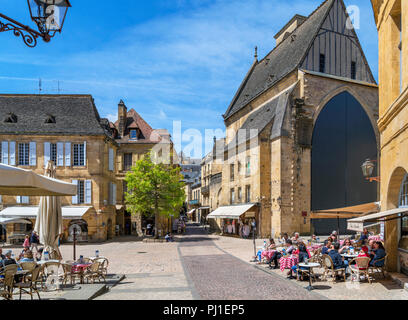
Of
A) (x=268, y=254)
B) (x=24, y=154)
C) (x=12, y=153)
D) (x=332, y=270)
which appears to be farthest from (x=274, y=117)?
(x=332, y=270)

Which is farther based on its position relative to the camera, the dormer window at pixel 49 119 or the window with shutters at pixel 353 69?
the window with shutters at pixel 353 69

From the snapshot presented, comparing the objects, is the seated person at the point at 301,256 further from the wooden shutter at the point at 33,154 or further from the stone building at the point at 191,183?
the stone building at the point at 191,183

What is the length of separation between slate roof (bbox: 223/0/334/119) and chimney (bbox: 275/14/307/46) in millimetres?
3103

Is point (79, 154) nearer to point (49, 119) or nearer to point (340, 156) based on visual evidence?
point (49, 119)

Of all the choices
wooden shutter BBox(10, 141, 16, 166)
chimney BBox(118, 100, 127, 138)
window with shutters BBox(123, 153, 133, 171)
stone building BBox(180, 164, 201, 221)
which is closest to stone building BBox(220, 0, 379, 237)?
window with shutters BBox(123, 153, 133, 171)

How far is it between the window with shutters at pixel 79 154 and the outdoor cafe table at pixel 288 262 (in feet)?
64.9

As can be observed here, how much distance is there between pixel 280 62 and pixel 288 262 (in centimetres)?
2762

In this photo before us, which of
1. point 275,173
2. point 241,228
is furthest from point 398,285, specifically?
point 241,228

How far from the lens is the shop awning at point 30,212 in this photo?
83.8 ft

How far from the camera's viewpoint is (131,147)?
122 feet

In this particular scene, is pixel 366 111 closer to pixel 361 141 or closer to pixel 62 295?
pixel 361 141

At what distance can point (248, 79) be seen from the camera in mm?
44875

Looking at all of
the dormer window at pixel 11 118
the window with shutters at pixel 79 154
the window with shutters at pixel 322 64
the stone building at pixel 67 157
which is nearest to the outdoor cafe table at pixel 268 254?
the stone building at pixel 67 157
